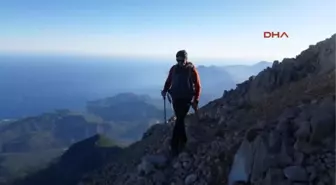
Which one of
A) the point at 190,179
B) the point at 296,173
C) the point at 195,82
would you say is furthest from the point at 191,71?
the point at 296,173

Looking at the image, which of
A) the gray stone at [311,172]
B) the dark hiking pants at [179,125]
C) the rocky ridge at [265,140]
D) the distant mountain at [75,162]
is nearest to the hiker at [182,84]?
the dark hiking pants at [179,125]

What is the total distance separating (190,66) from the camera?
621 inches

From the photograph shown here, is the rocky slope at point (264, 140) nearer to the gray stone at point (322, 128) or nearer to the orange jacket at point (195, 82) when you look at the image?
the gray stone at point (322, 128)

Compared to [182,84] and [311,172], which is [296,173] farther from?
[182,84]

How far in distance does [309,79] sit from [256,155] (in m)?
8.37

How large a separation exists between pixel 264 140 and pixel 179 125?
408cm

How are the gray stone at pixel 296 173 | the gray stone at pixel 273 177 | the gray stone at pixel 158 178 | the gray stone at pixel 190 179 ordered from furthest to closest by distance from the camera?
the gray stone at pixel 158 178 < the gray stone at pixel 190 179 < the gray stone at pixel 273 177 < the gray stone at pixel 296 173

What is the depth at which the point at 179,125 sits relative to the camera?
17.0 metres

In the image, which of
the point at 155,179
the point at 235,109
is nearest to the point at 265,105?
the point at 235,109

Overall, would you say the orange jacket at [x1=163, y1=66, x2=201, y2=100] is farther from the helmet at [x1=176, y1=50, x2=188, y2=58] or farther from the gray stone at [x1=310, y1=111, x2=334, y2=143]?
the gray stone at [x1=310, y1=111, x2=334, y2=143]

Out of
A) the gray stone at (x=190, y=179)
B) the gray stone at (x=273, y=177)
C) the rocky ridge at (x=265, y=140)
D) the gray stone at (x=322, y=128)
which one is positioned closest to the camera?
the gray stone at (x=273, y=177)

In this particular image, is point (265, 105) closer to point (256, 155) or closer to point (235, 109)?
point (235, 109)

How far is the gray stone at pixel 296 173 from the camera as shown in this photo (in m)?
11.8

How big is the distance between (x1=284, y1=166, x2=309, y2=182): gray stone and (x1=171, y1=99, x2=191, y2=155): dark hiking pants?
16.4ft
